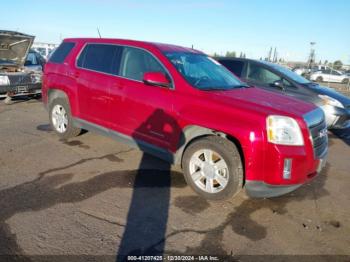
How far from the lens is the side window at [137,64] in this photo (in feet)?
15.0

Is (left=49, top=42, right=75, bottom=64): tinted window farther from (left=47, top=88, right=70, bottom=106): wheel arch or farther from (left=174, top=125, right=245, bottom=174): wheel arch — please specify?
(left=174, top=125, right=245, bottom=174): wheel arch

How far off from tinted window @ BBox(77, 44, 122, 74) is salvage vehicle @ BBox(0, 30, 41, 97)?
414 centimetres

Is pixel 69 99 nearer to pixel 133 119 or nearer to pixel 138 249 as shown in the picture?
pixel 133 119

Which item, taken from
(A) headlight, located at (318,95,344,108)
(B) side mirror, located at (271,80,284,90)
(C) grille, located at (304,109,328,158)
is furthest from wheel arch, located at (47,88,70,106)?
(A) headlight, located at (318,95,344,108)

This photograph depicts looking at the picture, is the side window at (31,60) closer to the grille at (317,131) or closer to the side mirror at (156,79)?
the side mirror at (156,79)

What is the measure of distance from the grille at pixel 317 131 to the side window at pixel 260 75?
12.1 ft

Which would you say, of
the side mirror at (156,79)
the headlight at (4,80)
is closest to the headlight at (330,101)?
the side mirror at (156,79)

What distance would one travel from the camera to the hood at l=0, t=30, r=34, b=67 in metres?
8.68

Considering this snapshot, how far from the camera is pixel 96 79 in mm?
5180

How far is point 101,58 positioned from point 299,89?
4.66 metres

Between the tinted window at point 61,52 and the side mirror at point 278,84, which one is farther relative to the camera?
the side mirror at point 278,84

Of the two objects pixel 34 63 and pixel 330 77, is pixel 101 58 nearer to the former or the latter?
pixel 34 63

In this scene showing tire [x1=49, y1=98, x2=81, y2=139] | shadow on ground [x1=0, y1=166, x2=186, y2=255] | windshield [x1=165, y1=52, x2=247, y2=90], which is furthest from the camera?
tire [x1=49, y1=98, x2=81, y2=139]

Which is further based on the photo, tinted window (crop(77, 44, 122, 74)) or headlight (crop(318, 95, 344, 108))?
headlight (crop(318, 95, 344, 108))
